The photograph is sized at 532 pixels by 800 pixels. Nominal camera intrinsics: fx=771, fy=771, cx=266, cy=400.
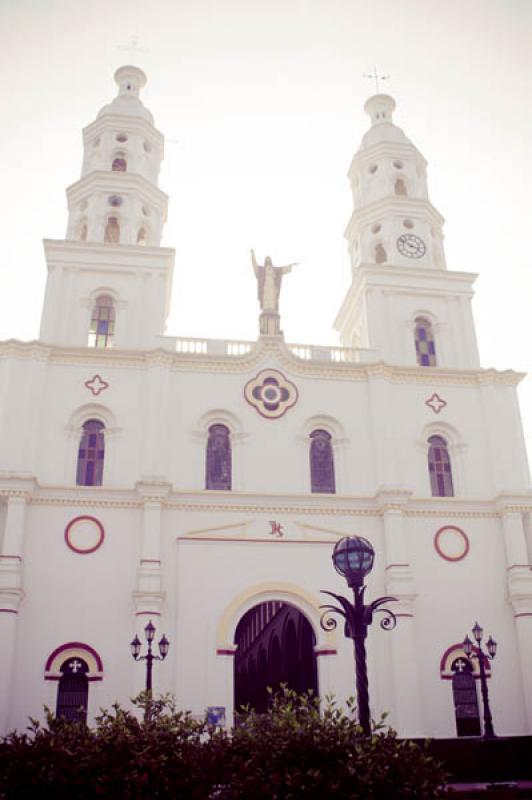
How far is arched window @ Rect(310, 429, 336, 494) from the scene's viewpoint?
89.1 feet

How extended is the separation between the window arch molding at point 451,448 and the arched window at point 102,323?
1224 centimetres

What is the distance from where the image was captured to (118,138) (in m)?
33.2

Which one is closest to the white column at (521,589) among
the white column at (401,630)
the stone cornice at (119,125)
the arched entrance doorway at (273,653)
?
the white column at (401,630)

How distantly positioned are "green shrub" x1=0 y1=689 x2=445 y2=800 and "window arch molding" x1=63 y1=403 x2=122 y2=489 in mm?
16995

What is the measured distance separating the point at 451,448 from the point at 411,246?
932 cm

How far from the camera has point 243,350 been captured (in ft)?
95.3

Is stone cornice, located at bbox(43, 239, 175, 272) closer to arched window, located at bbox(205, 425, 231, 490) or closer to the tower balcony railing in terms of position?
the tower balcony railing

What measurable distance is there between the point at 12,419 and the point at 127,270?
25.2 feet

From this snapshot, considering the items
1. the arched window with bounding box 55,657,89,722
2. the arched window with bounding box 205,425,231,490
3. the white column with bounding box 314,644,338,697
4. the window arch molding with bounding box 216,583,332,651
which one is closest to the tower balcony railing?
the arched window with bounding box 205,425,231,490

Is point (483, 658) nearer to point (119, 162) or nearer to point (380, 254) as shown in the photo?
point (380, 254)

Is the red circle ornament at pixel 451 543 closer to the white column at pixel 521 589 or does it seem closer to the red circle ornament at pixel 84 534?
the white column at pixel 521 589

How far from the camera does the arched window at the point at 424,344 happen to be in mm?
30620

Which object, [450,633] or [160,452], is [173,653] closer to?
[160,452]

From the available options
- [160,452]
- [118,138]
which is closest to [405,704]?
[160,452]
